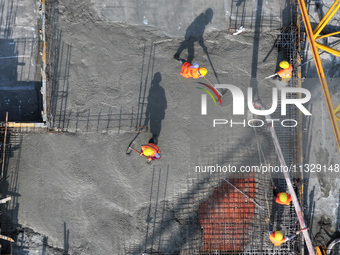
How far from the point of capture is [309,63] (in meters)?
11.7

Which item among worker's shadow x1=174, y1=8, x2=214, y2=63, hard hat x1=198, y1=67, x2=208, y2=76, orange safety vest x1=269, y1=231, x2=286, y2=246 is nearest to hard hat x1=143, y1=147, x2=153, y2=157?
hard hat x1=198, y1=67, x2=208, y2=76

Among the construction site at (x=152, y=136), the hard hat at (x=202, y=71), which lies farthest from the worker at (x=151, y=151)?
the hard hat at (x=202, y=71)

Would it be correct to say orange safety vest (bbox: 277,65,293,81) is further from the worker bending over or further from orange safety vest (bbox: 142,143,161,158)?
orange safety vest (bbox: 142,143,161,158)

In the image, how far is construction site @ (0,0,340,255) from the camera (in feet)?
36.7

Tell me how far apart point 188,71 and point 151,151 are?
2790 mm

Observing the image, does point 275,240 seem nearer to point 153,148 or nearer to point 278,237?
point 278,237

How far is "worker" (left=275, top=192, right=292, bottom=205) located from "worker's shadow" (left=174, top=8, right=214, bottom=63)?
5.29 meters

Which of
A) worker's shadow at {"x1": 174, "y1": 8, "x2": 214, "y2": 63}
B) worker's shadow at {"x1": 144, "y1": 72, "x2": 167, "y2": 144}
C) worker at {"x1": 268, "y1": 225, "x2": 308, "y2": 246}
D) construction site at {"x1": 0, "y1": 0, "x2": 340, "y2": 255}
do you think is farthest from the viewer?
worker's shadow at {"x1": 174, "y1": 8, "x2": 214, "y2": 63}

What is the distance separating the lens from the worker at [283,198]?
10.7m

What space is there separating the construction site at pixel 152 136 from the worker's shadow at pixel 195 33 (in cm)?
5

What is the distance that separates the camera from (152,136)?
11289 millimetres

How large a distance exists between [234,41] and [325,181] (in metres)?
5.69

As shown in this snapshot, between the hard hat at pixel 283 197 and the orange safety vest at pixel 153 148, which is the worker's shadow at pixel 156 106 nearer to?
the orange safety vest at pixel 153 148

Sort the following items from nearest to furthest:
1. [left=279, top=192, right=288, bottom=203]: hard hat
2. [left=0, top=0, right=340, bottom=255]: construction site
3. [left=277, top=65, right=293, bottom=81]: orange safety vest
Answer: [left=279, top=192, right=288, bottom=203]: hard hat < [left=277, top=65, right=293, bottom=81]: orange safety vest < [left=0, top=0, right=340, bottom=255]: construction site
